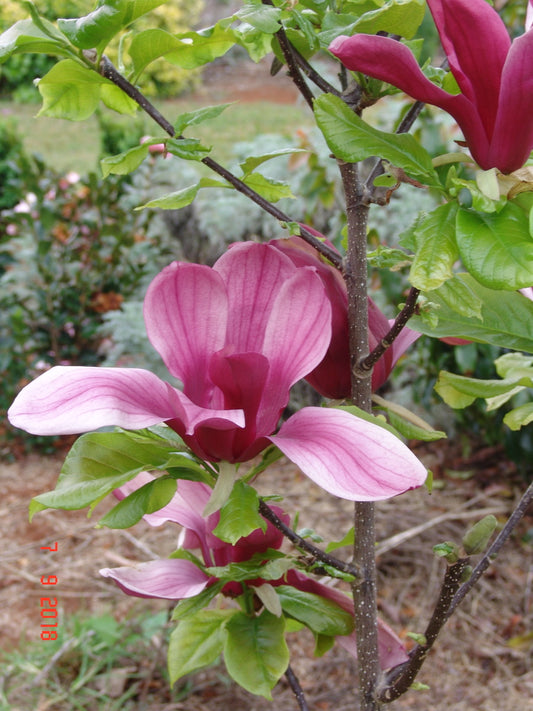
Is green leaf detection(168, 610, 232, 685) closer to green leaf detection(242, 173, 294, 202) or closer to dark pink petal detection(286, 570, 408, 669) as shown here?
dark pink petal detection(286, 570, 408, 669)

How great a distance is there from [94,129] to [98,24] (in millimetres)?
8592

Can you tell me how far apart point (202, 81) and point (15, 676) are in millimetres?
11424

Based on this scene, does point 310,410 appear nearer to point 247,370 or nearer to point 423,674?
point 247,370

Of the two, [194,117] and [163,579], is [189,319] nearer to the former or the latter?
[194,117]

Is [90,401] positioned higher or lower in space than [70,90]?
lower

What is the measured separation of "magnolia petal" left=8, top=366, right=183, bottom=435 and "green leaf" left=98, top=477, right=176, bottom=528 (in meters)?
0.07

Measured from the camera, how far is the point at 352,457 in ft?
1.51

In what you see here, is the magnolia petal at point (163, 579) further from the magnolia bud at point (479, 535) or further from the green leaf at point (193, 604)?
the magnolia bud at point (479, 535)

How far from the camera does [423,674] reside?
6.10 ft

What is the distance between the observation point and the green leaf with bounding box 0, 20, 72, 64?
0.50 metres
